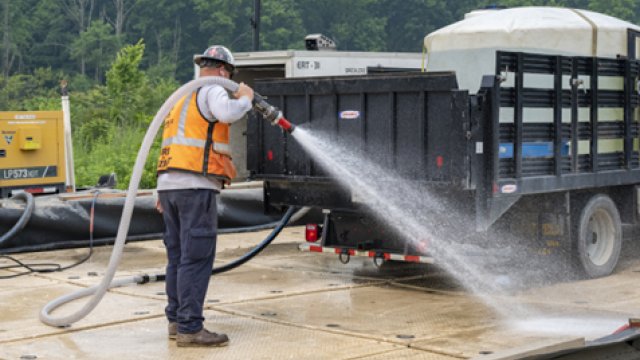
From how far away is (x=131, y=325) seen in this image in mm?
9094

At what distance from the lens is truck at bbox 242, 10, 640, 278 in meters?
10.3

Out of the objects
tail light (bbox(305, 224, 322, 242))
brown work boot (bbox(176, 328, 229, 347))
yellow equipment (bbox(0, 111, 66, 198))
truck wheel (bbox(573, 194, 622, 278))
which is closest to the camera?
brown work boot (bbox(176, 328, 229, 347))

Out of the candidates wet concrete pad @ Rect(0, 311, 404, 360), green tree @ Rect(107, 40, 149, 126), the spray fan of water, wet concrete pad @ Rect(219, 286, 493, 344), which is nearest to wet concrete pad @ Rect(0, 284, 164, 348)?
wet concrete pad @ Rect(0, 311, 404, 360)

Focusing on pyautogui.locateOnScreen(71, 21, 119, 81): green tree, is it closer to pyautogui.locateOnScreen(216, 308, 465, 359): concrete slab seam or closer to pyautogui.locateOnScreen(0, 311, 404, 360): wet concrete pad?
pyautogui.locateOnScreen(216, 308, 465, 359): concrete slab seam

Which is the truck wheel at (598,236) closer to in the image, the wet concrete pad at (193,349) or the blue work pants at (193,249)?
the wet concrete pad at (193,349)

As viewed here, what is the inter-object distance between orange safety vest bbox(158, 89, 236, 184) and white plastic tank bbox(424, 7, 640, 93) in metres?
4.12

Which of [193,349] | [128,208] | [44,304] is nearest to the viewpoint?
[193,349]

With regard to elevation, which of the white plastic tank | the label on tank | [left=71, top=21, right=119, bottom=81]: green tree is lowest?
the label on tank

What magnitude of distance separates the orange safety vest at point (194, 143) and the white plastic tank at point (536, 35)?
4.12 meters

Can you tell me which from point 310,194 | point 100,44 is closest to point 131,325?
point 310,194

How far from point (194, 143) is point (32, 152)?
29.3ft

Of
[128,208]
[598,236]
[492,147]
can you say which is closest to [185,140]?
[128,208]

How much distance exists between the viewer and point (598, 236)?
12.1 metres

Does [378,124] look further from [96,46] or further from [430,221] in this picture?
[96,46]
